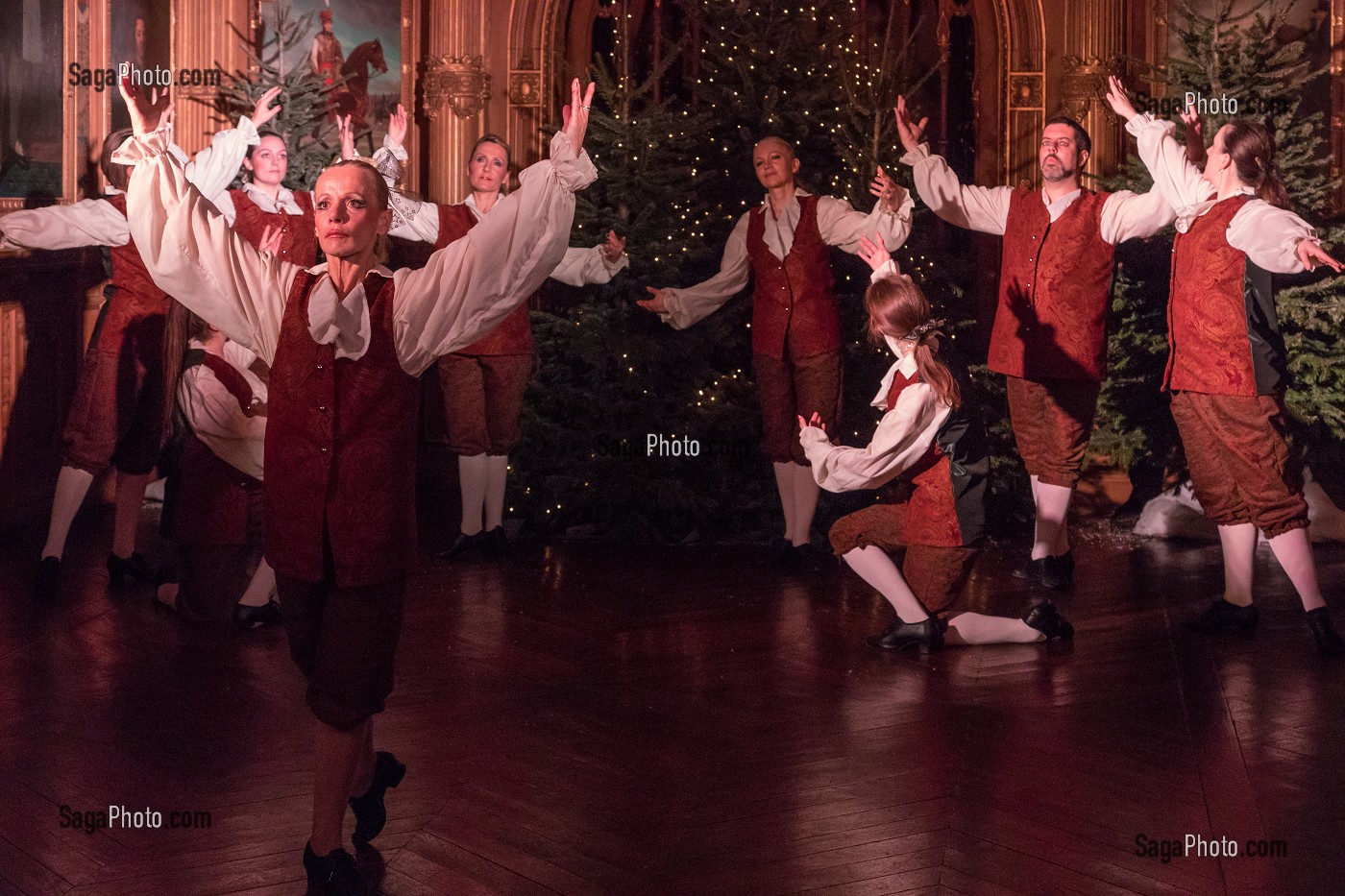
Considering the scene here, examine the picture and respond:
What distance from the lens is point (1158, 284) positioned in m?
6.93

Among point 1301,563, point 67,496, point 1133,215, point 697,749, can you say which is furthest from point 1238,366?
point 67,496

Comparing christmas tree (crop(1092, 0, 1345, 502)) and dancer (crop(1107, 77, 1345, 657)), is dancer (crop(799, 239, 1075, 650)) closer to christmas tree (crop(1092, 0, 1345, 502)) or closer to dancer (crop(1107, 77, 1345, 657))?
dancer (crop(1107, 77, 1345, 657))

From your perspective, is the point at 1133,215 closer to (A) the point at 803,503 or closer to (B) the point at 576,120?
(A) the point at 803,503

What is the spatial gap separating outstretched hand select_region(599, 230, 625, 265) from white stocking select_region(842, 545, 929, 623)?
2060mm

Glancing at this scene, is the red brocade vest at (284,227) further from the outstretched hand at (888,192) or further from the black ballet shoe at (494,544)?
the outstretched hand at (888,192)

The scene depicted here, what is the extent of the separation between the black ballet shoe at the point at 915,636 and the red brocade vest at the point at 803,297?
1.62 metres

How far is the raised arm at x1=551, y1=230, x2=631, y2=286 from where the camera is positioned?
6.52 m

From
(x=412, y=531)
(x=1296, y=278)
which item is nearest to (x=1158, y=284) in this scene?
(x=1296, y=278)

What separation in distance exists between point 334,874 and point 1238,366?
3468mm

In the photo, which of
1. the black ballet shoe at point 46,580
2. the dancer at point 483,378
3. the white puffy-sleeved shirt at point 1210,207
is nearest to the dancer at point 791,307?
the dancer at point 483,378

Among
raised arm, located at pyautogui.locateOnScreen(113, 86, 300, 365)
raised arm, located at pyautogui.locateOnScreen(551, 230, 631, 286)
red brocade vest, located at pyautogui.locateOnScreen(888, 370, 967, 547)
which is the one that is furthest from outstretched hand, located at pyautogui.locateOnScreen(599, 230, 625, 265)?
raised arm, located at pyautogui.locateOnScreen(113, 86, 300, 365)

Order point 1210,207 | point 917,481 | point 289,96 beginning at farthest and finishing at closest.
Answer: point 289,96, point 1210,207, point 917,481

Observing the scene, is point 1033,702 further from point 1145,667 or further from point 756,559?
point 756,559

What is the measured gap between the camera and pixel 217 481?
5082 millimetres
